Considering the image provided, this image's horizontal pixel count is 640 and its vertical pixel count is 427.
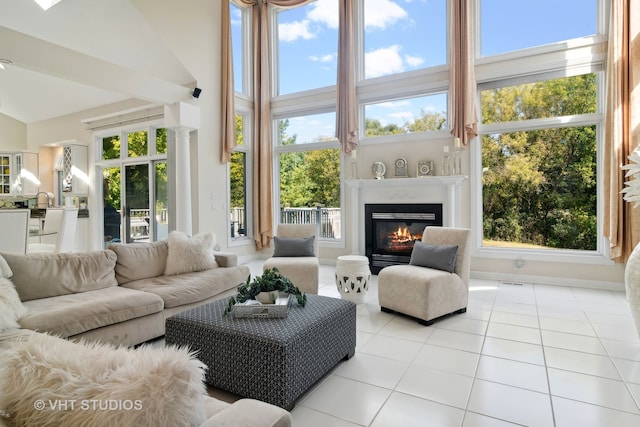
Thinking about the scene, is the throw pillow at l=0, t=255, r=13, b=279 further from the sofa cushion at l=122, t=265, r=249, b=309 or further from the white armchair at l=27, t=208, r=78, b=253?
the white armchair at l=27, t=208, r=78, b=253

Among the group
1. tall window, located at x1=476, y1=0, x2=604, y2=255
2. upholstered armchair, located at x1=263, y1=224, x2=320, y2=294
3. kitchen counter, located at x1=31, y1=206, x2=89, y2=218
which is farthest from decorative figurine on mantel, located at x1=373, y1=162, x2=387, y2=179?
kitchen counter, located at x1=31, y1=206, x2=89, y2=218

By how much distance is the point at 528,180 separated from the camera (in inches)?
191

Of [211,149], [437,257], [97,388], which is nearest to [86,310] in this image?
[97,388]

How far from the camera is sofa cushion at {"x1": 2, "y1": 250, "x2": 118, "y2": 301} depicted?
258cm

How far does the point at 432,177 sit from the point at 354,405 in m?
3.69

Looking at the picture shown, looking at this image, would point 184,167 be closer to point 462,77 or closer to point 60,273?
point 60,273

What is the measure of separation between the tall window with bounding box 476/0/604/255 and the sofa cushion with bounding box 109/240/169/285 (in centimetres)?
428

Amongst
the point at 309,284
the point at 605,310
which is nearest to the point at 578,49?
the point at 605,310

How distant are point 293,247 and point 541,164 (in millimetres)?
3523

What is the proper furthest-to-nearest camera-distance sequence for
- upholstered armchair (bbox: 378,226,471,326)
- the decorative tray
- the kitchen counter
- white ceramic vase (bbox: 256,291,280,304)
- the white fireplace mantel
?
1. the kitchen counter
2. the white fireplace mantel
3. upholstered armchair (bbox: 378,226,471,326)
4. white ceramic vase (bbox: 256,291,280,304)
5. the decorative tray

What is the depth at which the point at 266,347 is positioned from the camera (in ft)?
6.00

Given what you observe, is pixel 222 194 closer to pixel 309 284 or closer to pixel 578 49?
pixel 309 284

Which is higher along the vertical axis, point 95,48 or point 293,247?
point 95,48

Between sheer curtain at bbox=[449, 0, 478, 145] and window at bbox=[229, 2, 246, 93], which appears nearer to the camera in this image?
sheer curtain at bbox=[449, 0, 478, 145]
